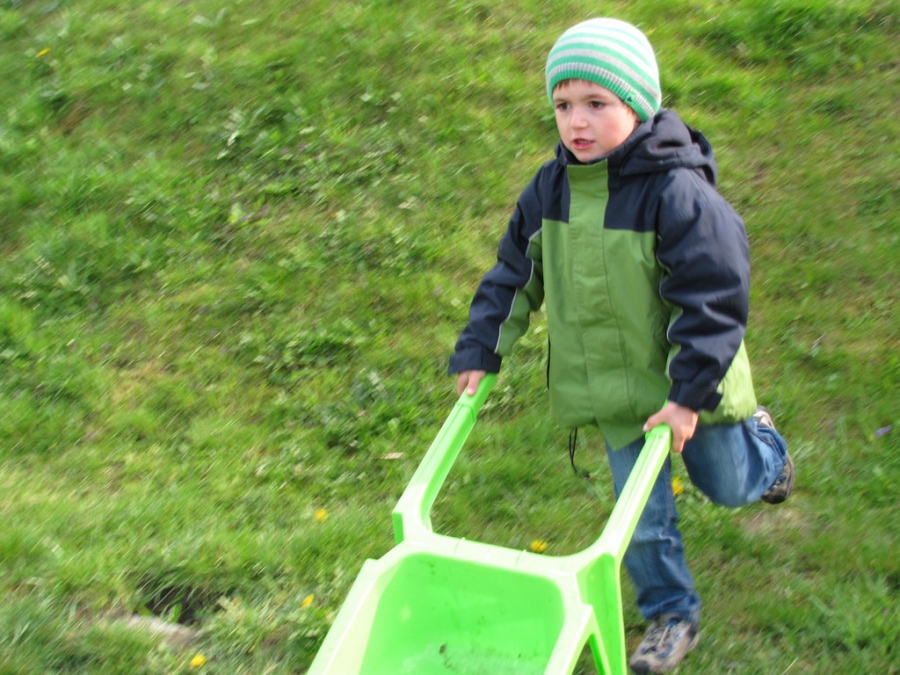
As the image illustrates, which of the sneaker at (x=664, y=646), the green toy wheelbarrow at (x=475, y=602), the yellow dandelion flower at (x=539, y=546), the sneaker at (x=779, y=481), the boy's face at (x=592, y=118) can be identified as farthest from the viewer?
the yellow dandelion flower at (x=539, y=546)

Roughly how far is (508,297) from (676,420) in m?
0.63

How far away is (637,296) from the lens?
238 centimetres

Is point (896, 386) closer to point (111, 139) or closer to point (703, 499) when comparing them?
point (703, 499)

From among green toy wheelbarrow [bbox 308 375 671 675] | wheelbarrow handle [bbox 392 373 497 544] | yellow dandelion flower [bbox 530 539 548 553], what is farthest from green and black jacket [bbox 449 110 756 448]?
yellow dandelion flower [bbox 530 539 548 553]

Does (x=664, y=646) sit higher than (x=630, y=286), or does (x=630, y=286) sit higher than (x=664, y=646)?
(x=630, y=286)

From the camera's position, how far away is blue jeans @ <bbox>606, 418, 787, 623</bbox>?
8.44 ft

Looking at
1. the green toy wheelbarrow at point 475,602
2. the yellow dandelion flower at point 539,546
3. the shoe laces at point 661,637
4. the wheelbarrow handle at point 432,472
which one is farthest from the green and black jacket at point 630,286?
the yellow dandelion flower at point 539,546

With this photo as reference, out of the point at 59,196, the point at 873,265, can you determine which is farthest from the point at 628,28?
the point at 59,196

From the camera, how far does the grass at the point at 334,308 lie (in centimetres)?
303

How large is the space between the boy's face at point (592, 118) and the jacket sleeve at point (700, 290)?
0.65ft

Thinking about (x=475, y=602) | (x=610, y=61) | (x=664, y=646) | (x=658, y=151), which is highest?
(x=610, y=61)

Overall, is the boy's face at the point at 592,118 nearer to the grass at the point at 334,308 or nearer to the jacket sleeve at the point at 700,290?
the jacket sleeve at the point at 700,290

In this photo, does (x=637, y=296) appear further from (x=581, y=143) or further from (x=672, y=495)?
(x=672, y=495)

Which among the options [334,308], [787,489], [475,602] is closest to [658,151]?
[475,602]
